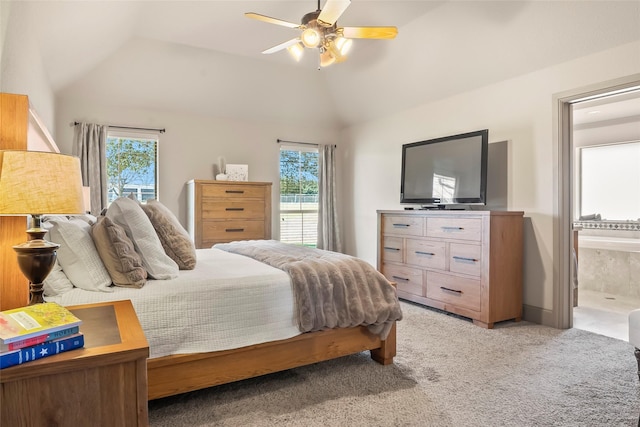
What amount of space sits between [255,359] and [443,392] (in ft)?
3.42

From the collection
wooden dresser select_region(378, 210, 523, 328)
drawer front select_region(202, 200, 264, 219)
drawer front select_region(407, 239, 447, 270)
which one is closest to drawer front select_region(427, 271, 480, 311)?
wooden dresser select_region(378, 210, 523, 328)

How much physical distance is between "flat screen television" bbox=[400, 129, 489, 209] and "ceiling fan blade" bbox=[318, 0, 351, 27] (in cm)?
183

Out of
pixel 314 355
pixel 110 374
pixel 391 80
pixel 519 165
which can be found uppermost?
pixel 391 80

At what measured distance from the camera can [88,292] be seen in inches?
69.0

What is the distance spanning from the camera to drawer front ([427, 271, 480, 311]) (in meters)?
3.35

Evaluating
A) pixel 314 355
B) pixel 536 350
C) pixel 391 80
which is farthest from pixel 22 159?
pixel 391 80

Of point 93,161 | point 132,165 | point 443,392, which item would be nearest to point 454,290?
point 443,392

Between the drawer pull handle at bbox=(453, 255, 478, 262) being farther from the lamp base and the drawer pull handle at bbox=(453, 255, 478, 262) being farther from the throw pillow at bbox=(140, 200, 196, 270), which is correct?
the lamp base

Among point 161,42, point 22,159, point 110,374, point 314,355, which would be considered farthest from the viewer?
point 161,42

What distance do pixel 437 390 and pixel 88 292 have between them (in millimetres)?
1864

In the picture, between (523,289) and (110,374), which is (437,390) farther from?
(523,289)

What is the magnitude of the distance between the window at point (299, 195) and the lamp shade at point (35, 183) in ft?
14.7

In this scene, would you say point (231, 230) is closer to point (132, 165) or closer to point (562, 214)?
point (132, 165)

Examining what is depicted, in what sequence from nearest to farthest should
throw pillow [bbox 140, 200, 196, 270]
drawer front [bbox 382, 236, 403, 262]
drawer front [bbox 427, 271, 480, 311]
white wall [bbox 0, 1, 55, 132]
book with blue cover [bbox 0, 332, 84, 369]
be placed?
book with blue cover [bbox 0, 332, 84, 369]
white wall [bbox 0, 1, 55, 132]
throw pillow [bbox 140, 200, 196, 270]
drawer front [bbox 427, 271, 480, 311]
drawer front [bbox 382, 236, 403, 262]
